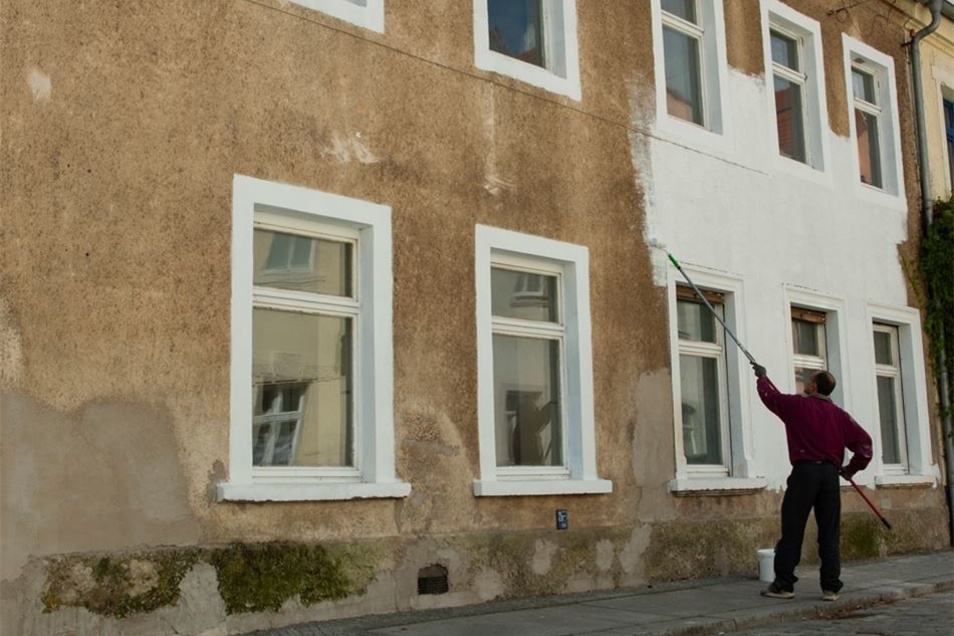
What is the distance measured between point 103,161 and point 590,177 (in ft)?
15.6

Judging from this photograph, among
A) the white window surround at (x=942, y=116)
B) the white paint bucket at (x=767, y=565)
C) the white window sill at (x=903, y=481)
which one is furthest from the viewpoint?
the white window surround at (x=942, y=116)

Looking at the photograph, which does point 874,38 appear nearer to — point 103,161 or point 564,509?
point 564,509

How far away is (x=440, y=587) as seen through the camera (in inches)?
358

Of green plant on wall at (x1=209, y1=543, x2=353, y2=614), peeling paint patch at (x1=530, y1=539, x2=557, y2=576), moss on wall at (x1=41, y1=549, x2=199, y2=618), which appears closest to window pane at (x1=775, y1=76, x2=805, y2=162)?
peeling paint patch at (x1=530, y1=539, x2=557, y2=576)

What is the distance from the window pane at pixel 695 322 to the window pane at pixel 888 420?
149 inches

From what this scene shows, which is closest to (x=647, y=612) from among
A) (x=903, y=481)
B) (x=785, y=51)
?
(x=903, y=481)

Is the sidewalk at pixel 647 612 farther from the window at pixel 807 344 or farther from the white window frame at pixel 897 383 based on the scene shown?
the white window frame at pixel 897 383

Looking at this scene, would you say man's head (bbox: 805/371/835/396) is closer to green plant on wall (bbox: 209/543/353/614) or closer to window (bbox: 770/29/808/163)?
green plant on wall (bbox: 209/543/353/614)

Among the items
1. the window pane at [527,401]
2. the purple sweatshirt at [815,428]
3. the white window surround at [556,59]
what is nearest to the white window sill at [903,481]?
the purple sweatshirt at [815,428]

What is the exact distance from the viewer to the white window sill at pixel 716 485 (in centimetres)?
1127

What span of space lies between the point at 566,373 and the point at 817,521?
2.40m

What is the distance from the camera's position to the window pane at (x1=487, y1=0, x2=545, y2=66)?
35.2 ft

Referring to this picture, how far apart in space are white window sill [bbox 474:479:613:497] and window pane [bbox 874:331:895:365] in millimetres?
6263

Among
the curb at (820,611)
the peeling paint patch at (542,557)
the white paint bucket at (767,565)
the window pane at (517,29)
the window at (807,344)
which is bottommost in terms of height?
the curb at (820,611)
